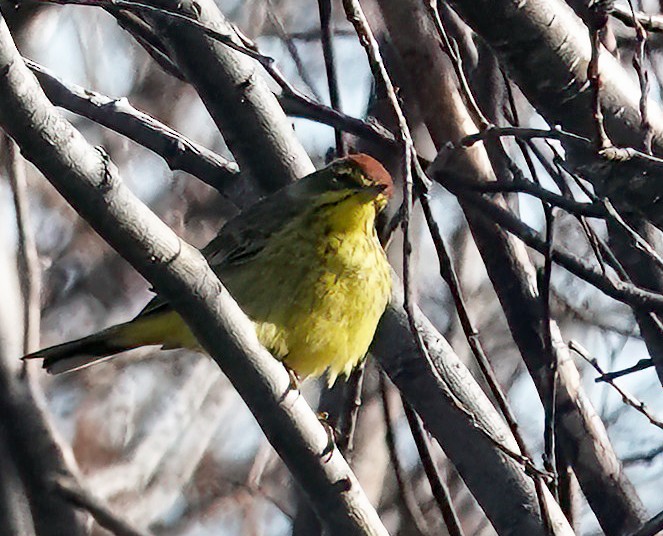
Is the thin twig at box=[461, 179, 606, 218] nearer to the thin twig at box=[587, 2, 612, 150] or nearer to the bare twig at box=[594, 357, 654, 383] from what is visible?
the thin twig at box=[587, 2, 612, 150]

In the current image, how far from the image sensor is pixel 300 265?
403cm

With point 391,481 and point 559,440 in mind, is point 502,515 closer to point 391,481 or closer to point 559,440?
point 559,440

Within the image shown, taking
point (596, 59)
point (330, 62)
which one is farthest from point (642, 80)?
point (330, 62)

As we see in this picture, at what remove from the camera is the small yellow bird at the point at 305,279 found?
3912mm

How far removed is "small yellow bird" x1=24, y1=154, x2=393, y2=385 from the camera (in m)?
3.91

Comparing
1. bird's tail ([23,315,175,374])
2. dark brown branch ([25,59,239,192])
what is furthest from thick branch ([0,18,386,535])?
dark brown branch ([25,59,239,192])

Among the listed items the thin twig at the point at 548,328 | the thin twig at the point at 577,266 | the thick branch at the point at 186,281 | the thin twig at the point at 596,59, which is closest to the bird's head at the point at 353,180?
the thin twig at the point at 577,266

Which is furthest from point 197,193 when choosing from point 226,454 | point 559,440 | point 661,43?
point 559,440

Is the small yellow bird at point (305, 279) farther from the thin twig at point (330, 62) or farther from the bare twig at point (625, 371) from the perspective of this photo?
the bare twig at point (625, 371)

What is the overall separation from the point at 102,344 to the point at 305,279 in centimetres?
76

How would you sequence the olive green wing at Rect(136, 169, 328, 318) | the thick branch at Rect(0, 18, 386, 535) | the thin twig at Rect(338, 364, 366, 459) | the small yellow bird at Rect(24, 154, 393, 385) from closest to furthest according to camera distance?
the thick branch at Rect(0, 18, 386, 535) < the thin twig at Rect(338, 364, 366, 459) < the small yellow bird at Rect(24, 154, 393, 385) < the olive green wing at Rect(136, 169, 328, 318)

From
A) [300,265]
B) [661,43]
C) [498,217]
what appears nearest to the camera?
[498,217]

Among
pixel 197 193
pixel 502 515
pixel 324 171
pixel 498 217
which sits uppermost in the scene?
pixel 197 193

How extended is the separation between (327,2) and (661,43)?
2.98 meters
